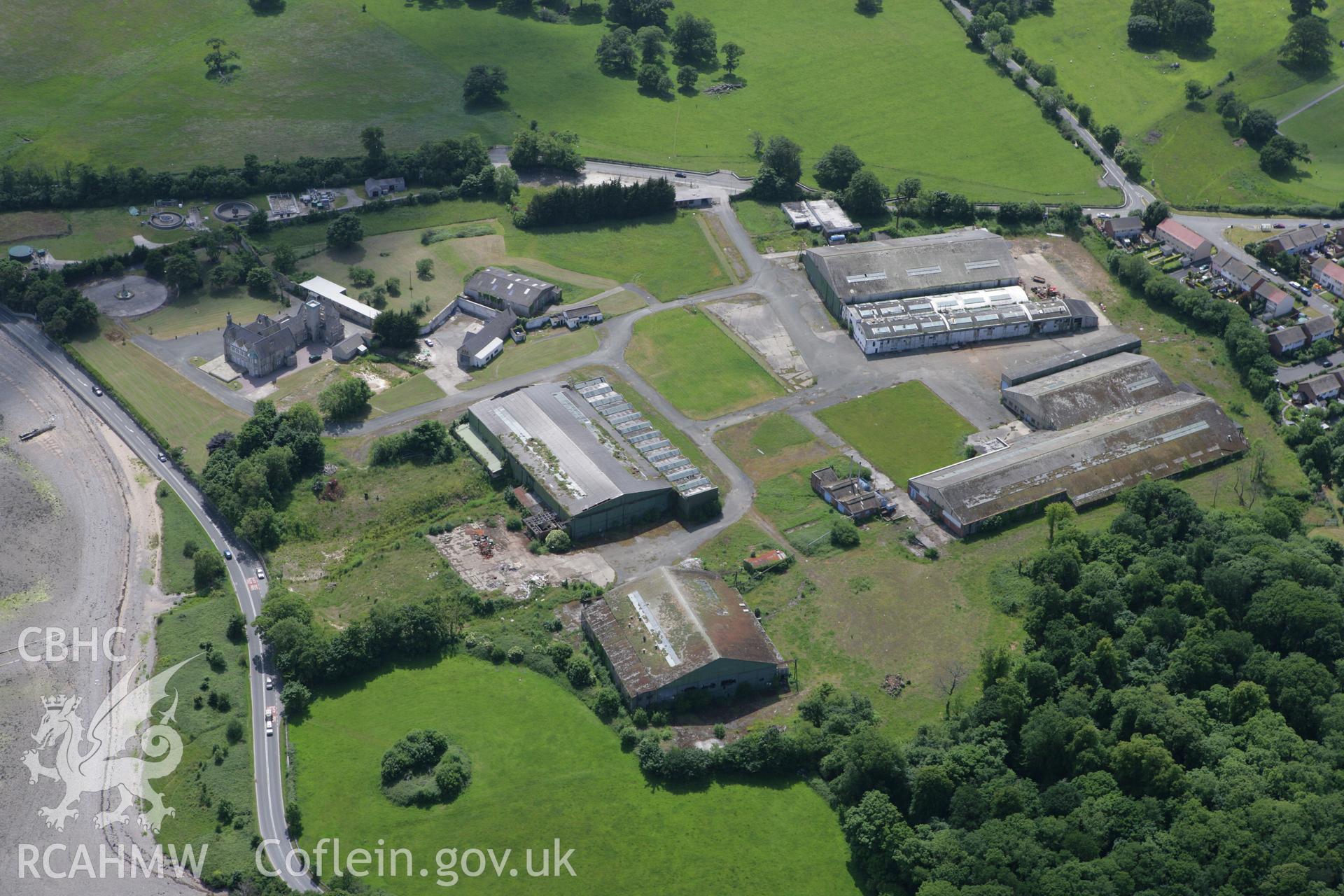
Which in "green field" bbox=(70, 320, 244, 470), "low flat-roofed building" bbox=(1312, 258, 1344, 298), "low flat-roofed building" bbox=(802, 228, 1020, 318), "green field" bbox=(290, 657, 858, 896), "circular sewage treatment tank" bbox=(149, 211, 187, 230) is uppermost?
"low flat-roofed building" bbox=(1312, 258, 1344, 298)

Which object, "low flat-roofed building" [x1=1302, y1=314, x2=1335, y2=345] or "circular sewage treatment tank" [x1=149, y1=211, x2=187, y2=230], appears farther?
"circular sewage treatment tank" [x1=149, y1=211, x2=187, y2=230]

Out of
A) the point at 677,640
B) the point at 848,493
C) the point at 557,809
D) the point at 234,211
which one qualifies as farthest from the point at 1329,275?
the point at 234,211

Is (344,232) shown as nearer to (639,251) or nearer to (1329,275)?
(639,251)

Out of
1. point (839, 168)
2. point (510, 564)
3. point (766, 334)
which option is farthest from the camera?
point (839, 168)

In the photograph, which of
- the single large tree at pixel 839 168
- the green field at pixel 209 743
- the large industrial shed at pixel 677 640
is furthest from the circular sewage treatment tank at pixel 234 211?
the large industrial shed at pixel 677 640

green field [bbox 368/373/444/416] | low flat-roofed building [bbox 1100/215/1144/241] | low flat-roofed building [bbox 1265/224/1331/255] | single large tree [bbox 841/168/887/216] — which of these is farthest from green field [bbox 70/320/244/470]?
low flat-roofed building [bbox 1265/224/1331/255]

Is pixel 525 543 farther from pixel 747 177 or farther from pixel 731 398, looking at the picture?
pixel 747 177

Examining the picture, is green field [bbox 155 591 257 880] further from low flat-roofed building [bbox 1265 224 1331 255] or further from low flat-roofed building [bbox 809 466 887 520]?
low flat-roofed building [bbox 1265 224 1331 255]
